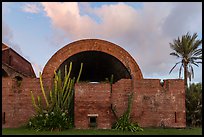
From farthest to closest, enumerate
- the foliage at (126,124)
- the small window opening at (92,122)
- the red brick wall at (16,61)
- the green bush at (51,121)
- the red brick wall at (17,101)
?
the red brick wall at (16,61), the red brick wall at (17,101), the small window opening at (92,122), the foliage at (126,124), the green bush at (51,121)

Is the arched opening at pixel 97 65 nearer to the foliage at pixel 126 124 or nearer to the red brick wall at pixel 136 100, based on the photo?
the red brick wall at pixel 136 100

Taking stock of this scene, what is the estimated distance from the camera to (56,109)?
15.2m

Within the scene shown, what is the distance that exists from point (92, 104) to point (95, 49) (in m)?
3.94

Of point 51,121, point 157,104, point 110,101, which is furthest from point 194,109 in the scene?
point 51,121

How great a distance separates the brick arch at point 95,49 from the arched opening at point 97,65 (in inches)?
21.6

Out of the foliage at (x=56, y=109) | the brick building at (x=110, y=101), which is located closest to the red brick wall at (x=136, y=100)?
the brick building at (x=110, y=101)

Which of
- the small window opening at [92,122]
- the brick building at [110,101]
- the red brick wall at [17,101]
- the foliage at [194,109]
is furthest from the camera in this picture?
the foliage at [194,109]

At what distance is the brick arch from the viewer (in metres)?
17.9

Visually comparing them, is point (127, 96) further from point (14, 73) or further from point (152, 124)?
point (14, 73)

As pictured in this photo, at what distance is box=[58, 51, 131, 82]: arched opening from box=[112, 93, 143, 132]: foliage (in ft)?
10.0

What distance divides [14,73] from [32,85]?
244 inches

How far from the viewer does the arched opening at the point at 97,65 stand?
753 inches

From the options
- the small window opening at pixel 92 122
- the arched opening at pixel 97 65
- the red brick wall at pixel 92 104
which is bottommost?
the small window opening at pixel 92 122

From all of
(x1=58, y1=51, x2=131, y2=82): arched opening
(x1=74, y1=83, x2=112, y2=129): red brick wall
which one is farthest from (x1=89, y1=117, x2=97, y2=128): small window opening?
(x1=58, y1=51, x2=131, y2=82): arched opening
